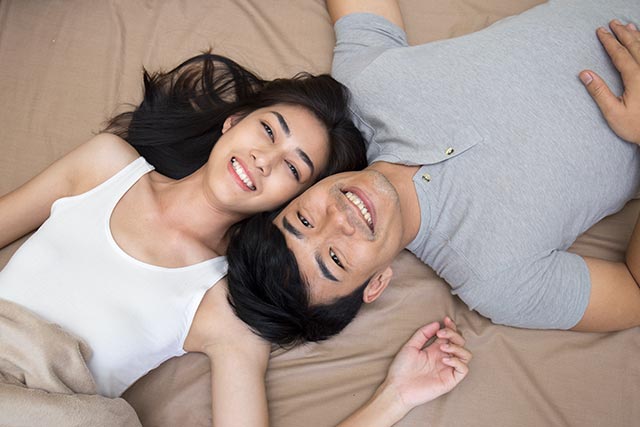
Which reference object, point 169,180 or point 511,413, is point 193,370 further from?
point 511,413

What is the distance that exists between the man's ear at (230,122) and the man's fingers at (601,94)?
0.96m

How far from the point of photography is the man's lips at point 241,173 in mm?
1494

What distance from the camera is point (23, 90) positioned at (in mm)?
1888

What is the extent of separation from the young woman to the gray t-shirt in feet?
0.74

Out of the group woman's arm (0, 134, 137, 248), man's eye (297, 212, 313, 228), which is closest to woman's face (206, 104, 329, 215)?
man's eye (297, 212, 313, 228)

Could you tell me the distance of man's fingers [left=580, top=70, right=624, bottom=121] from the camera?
1.57m

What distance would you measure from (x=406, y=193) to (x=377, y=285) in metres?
0.26

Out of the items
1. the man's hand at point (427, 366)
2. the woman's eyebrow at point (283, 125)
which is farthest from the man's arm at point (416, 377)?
the woman's eyebrow at point (283, 125)

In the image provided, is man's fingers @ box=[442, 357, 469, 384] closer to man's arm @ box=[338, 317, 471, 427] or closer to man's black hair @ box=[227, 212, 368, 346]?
man's arm @ box=[338, 317, 471, 427]

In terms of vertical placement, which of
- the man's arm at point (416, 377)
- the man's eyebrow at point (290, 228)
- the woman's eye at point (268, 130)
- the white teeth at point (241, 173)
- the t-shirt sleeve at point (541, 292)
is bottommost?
the man's arm at point (416, 377)

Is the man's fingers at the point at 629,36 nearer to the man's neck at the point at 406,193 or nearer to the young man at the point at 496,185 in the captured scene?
the young man at the point at 496,185

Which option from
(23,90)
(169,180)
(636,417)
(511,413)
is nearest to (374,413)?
(511,413)

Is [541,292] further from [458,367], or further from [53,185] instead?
[53,185]

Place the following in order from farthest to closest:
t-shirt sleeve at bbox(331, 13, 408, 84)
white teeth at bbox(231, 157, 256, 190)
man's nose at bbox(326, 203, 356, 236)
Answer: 1. t-shirt sleeve at bbox(331, 13, 408, 84)
2. white teeth at bbox(231, 157, 256, 190)
3. man's nose at bbox(326, 203, 356, 236)
